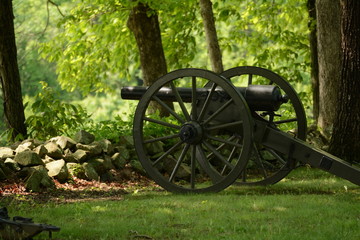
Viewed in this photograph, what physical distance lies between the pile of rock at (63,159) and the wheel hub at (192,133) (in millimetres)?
1838

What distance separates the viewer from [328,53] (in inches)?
451

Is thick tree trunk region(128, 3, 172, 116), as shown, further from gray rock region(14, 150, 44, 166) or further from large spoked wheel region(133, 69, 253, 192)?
large spoked wheel region(133, 69, 253, 192)

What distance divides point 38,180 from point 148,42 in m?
5.75

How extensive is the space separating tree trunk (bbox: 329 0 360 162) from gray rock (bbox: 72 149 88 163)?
12.2 ft

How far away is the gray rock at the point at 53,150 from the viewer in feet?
29.1

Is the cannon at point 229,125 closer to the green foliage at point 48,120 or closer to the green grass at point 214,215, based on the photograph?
the green grass at point 214,215

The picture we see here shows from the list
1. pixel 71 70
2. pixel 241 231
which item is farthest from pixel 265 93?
pixel 71 70

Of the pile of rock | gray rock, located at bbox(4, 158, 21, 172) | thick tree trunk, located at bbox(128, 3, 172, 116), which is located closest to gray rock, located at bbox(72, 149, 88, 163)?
the pile of rock

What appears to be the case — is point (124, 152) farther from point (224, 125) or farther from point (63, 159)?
point (224, 125)

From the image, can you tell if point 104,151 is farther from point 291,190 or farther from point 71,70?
point 71,70

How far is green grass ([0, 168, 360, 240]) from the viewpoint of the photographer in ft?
17.1

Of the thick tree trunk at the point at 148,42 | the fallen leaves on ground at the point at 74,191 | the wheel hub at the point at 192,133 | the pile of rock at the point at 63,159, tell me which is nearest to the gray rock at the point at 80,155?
the pile of rock at the point at 63,159

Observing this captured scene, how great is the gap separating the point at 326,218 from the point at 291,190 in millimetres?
2177

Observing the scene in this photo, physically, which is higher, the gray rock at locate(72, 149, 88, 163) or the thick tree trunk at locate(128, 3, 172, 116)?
the thick tree trunk at locate(128, 3, 172, 116)
